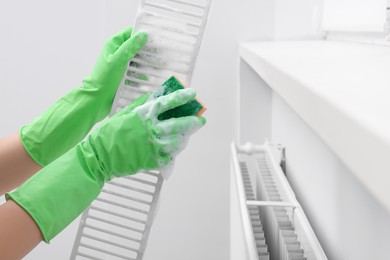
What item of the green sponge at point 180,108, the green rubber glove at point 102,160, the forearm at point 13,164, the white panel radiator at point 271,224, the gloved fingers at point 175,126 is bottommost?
the white panel radiator at point 271,224

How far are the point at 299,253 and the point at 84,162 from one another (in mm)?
432

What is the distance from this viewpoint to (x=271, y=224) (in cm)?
106

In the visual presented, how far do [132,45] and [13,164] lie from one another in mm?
415

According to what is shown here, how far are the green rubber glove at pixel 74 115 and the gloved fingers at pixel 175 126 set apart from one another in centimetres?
27

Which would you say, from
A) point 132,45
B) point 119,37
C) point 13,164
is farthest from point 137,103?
point 13,164

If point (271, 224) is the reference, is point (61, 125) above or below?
above

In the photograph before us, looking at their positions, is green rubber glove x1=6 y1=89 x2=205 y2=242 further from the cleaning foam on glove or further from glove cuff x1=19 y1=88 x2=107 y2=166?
glove cuff x1=19 y1=88 x2=107 y2=166

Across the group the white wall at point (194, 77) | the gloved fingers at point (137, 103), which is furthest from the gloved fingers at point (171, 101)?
the white wall at point (194, 77)

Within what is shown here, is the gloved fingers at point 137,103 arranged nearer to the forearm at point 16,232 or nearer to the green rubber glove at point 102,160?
the green rubber glove at point 102,160

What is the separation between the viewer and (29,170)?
121 cm

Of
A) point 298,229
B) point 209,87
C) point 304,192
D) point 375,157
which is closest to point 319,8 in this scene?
point 209,87

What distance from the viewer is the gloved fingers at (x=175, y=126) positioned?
→ 2.98ft

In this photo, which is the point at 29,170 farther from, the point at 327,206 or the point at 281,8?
the point at 281,8

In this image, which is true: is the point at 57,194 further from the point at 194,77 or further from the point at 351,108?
the point at 194,77
